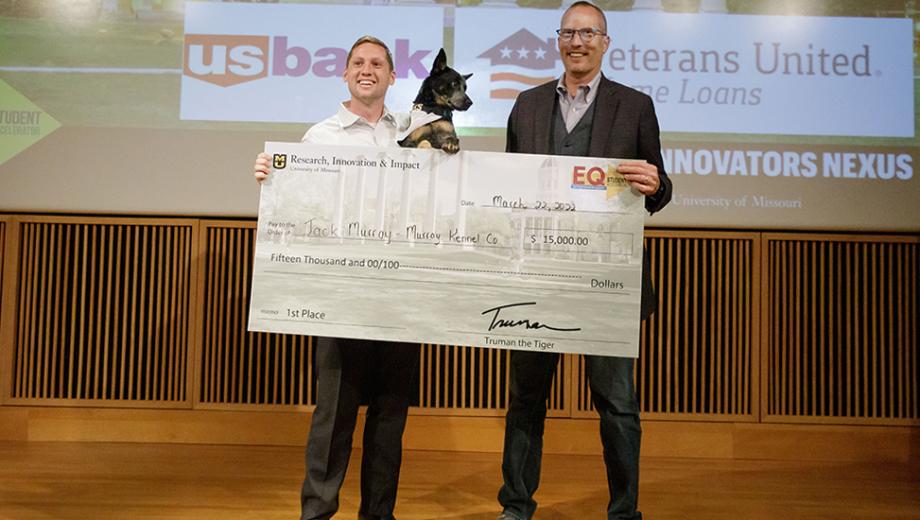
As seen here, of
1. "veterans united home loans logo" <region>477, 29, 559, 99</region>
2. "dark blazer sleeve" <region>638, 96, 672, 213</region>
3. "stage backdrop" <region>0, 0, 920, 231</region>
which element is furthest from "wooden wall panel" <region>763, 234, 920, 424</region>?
"dark blazer sleeve" <region>638, 96, 672, 213</region>

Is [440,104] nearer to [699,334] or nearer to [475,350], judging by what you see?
[475,350]

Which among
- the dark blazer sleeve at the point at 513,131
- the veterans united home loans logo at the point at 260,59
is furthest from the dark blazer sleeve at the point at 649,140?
the veterans united home loans logo at the point at 260,59

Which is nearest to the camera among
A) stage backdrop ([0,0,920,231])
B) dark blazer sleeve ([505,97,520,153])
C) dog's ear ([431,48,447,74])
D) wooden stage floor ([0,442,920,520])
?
dog's ear ([431,48,447,74])

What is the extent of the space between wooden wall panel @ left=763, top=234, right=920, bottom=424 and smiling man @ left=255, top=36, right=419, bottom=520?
2.18m

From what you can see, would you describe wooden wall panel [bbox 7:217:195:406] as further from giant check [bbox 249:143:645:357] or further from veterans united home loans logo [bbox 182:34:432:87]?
giant check [bbox 249:143:645:357]

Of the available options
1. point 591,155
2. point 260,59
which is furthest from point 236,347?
point 591,155

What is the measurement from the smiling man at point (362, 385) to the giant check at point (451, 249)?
0.12 m

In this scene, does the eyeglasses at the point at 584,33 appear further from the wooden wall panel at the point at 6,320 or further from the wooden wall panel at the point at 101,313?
the wooden wall panel at the point at 6,320

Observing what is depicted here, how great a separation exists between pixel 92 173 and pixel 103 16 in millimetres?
724

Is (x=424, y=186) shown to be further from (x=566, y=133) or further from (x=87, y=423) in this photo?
(x=87, y=423)

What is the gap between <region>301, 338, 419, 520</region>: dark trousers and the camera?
7.30ft

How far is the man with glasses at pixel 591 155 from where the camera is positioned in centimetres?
231

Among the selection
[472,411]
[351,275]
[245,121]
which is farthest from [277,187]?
[472,411]

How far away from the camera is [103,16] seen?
12.6 ft
